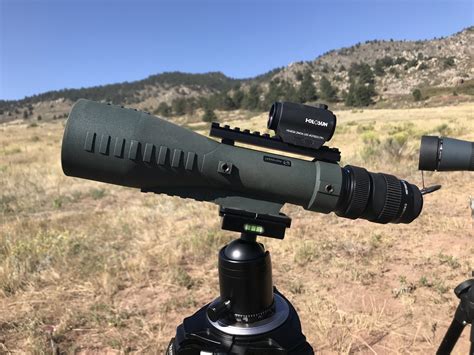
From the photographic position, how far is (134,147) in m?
1.46

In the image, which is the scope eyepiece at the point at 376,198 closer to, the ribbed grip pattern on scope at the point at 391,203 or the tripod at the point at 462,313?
the ribbed grip pattern on scope at the point at 391,203

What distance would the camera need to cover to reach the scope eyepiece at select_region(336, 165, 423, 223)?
1.73m

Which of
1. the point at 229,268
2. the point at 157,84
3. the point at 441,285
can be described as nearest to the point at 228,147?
the point at 229,268

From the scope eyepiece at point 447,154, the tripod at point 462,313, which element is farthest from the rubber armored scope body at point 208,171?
the tripod at point 462,313

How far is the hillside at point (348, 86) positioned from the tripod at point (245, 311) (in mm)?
44799

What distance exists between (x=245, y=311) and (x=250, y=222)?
367mm

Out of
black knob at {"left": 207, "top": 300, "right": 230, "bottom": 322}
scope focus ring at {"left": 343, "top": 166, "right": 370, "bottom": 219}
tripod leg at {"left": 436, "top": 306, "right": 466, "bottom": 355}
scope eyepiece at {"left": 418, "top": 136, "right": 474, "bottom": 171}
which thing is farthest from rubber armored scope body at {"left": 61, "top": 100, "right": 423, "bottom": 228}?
tripod leg at {"left": 436, "top": 306, "right": 466, "bottom": 355}

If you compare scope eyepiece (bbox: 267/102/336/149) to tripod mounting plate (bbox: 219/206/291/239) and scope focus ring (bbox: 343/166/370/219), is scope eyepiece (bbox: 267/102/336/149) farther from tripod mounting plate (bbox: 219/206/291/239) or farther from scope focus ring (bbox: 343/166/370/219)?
tripod mounting plate (bbox: 219/206/291/239)

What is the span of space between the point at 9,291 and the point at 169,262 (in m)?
1.86

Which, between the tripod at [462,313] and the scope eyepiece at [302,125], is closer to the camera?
the scope eyepiece at [302,125]

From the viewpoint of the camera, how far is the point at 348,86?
7350cm

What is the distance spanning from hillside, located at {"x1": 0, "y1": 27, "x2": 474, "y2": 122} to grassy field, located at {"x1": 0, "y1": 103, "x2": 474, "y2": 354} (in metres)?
40.7

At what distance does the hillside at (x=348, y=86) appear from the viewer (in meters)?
54.0

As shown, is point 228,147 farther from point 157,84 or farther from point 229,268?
point 157,84
